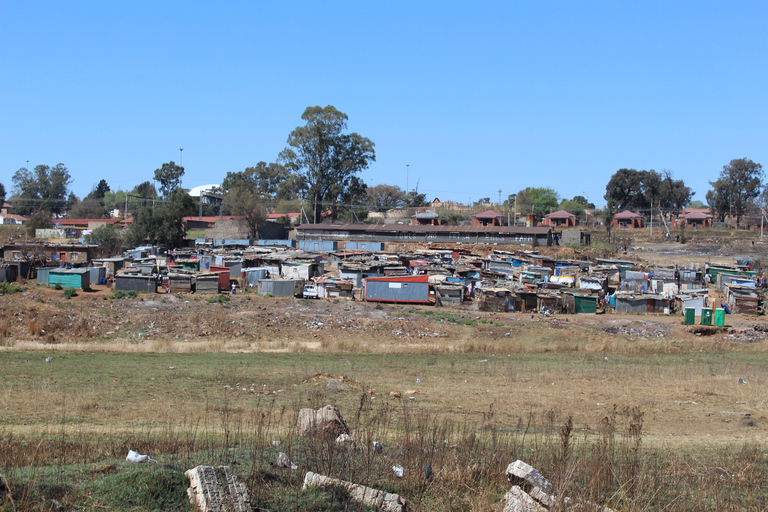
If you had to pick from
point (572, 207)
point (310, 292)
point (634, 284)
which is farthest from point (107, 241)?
point (572, 207)

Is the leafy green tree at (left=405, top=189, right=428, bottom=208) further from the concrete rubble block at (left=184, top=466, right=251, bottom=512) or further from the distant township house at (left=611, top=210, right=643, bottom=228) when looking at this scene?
the concrete rubble block at (left=184, top=466, right=251, bottom=512)

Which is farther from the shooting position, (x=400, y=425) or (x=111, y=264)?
(x=111, y=264)

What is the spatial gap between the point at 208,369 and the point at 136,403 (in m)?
4.41

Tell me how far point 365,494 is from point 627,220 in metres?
90.9

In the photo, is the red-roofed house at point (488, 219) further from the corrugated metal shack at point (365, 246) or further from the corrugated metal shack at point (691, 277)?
the corrugated metal shack at point (691, 277)

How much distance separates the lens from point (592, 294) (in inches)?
1361

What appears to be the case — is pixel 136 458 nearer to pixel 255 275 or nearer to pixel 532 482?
pixel 532 482

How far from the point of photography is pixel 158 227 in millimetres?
Answer: 60719

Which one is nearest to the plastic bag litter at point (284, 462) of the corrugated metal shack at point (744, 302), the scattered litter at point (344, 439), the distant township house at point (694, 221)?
the scattered litter at point (344, 439)

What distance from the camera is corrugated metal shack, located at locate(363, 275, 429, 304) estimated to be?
34.7m

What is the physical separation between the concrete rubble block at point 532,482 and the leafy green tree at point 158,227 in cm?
5941

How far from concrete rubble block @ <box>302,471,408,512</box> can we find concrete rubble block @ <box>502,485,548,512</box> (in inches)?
37.8

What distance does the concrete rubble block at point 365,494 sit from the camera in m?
5.62

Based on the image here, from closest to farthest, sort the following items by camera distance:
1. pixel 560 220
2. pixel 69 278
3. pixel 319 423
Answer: pixel 319 423 → pixel 69 278 → pixel 560 220
